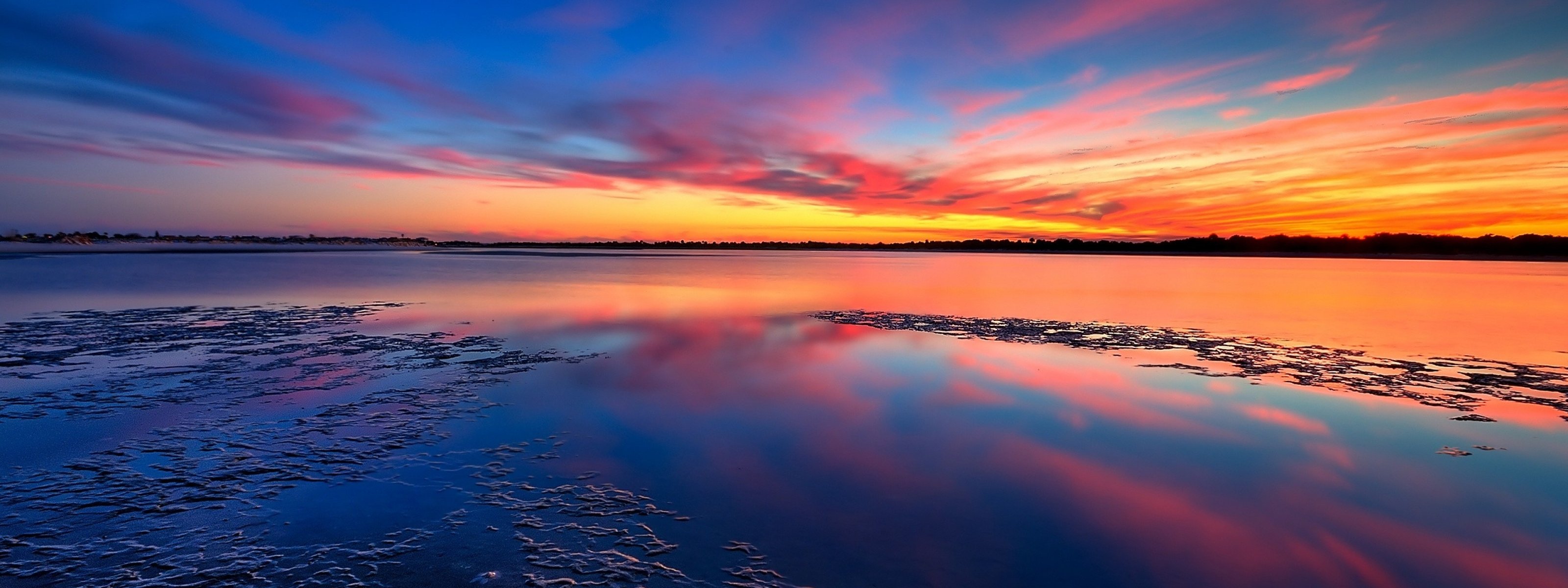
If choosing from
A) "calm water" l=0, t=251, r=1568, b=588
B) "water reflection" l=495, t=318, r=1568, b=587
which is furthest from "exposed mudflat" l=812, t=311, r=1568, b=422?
"water reflection" l=495, t=318, r=1568, b=587

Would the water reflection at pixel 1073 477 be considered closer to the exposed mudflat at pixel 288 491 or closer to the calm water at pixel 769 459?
the calm water at pixel 769 459

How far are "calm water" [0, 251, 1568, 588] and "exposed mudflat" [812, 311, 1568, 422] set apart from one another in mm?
125

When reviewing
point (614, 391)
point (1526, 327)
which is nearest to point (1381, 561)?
point (614, 391)

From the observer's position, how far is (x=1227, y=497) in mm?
5695

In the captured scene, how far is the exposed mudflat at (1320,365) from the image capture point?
30.5ft

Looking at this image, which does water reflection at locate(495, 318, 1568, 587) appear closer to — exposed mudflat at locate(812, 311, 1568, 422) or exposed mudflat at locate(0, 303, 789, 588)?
exposed mudflat at locate(0, 303, 789, 588)

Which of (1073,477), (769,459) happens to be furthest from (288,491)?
(1073,477)

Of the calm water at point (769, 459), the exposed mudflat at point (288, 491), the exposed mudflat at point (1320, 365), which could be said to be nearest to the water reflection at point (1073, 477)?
the calm water at point (769, 459)

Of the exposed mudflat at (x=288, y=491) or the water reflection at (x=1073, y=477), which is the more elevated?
the exposed mudflat at (x=288, y=491)

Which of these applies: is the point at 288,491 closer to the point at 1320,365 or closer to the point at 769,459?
the point at 769,459

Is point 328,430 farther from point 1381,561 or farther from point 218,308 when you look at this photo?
point 218,308

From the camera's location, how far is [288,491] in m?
5.23

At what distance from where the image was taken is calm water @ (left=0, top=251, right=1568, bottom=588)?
4.37m

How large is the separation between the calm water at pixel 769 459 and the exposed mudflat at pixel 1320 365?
125 millimetres
